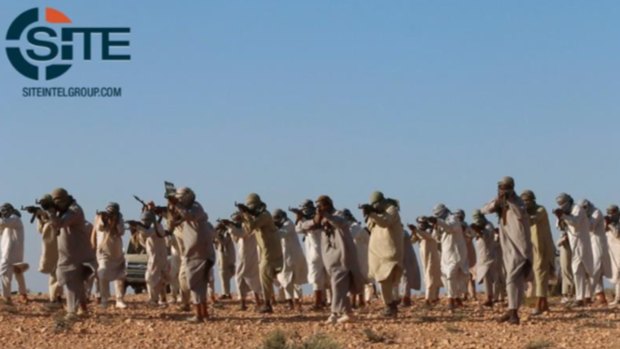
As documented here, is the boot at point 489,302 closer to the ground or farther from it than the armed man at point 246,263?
closer to the ground

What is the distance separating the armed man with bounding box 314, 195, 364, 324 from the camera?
15.4m

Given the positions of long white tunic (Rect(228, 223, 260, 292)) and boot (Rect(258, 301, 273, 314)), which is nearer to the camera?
boot (Rect(258, 301, 273, 314))

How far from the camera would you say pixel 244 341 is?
529 inches

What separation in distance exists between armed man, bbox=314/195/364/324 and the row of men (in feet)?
0.05

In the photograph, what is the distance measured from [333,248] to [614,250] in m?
6.76

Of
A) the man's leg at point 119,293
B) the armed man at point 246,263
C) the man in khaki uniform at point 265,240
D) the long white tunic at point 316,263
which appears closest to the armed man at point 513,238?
the man in khaki uniform at point 265,240

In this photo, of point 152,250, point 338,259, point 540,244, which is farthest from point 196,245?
point 540,244

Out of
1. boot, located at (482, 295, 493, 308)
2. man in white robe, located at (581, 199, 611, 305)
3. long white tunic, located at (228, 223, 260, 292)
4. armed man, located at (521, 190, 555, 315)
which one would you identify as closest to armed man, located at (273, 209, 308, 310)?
long white tunic, located at (228, 223, 260, 292)

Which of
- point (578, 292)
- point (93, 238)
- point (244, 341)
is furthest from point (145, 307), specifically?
point (578, 292)

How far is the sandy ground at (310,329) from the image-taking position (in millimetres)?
13086

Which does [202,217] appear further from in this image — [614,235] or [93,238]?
[614,235]

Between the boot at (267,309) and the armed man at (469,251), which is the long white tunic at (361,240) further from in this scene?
the boot at (267,309)

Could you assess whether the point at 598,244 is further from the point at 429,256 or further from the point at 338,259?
the point at 338,259

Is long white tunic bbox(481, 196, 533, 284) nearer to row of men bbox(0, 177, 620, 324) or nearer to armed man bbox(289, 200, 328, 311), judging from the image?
row of men bbox(0, 177, 620, 324)
